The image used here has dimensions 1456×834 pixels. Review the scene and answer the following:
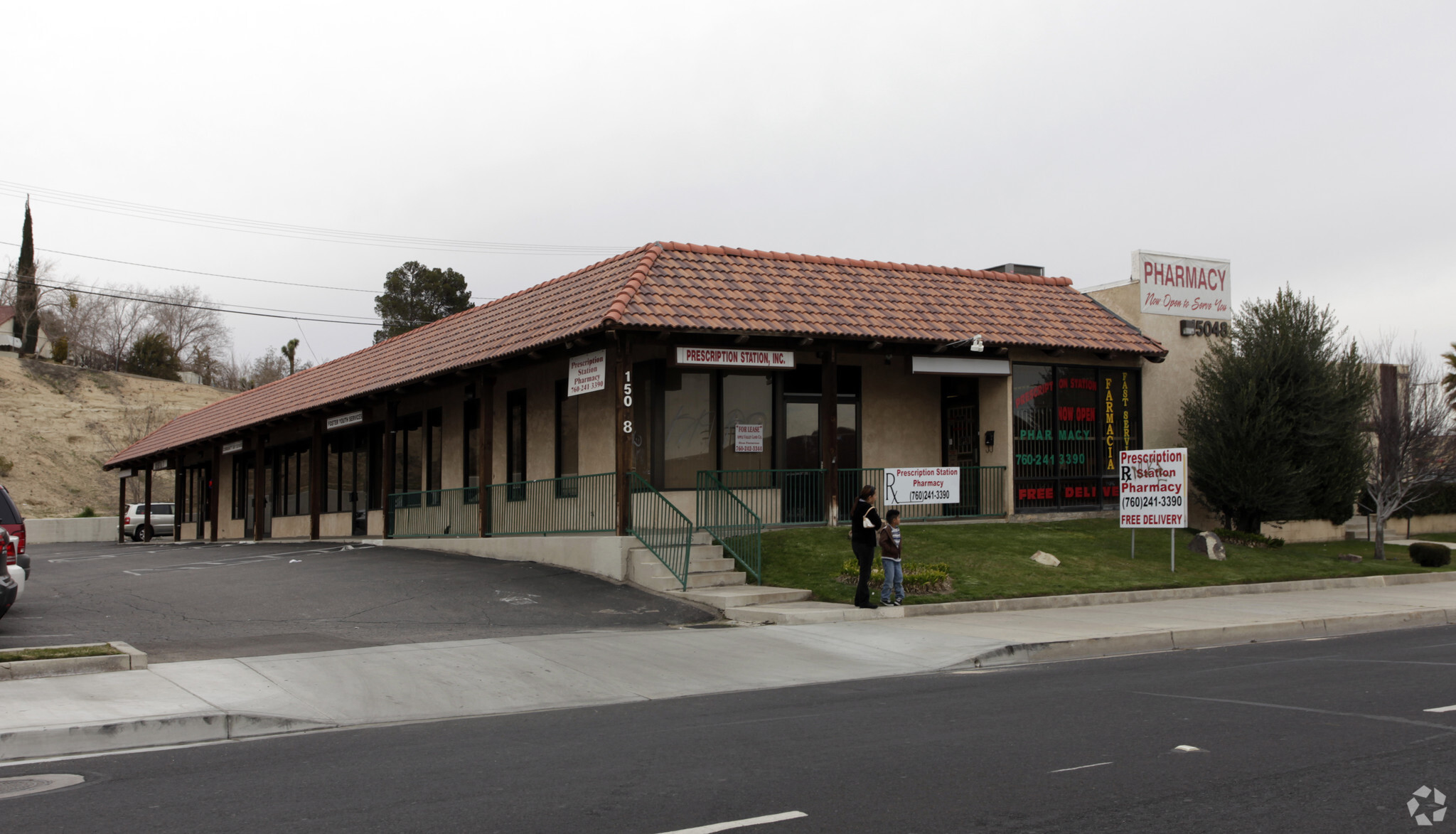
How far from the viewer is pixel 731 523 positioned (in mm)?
17328

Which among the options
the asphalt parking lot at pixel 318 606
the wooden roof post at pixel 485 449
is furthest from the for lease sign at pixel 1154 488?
the wooden roof post at pixel 485 449

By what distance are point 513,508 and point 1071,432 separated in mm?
11127

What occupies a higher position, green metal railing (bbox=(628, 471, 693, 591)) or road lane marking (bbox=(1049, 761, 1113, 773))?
green metal railing (bbox=(628, 471, 693, 591))

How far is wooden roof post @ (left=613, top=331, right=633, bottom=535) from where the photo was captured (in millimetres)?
17000

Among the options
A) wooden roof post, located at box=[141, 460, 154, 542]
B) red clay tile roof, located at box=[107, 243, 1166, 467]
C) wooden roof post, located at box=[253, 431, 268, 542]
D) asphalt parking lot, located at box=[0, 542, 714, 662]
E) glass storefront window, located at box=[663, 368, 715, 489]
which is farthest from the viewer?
wooden roof post, located at box=[141, 460, 154, 542]

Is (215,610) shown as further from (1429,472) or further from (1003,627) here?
(1429,472)

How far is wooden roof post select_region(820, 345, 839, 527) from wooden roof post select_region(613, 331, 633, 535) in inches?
147

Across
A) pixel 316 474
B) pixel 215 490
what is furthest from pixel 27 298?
pixel 316 474

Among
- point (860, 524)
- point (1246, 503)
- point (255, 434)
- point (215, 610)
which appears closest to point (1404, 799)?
point (860, 524)

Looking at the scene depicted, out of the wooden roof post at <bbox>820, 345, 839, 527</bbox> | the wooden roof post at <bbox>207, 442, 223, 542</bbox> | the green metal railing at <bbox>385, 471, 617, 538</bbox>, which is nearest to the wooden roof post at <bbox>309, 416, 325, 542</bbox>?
the green metal railing at <bbox>385, 471, 617, 538</bbox>

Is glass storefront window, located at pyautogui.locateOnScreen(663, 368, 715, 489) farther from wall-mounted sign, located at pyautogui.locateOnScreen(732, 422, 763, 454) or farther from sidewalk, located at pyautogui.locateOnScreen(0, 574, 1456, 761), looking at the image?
sidewalk, located at pyautogui.locateOnScreen(0, 574, 1456, 761)

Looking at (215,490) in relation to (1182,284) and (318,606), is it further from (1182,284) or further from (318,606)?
(1182,284)

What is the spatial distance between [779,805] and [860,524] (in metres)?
8.97

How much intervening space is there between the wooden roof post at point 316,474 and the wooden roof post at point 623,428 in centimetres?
1447
